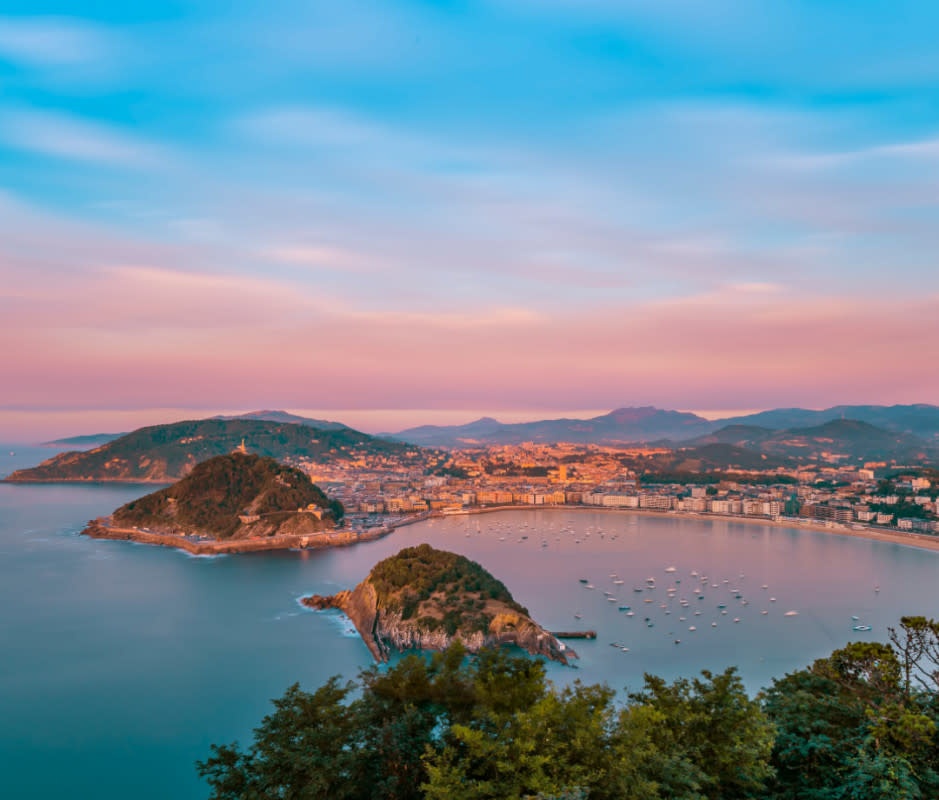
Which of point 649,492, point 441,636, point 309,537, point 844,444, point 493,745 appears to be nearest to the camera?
point 493,745

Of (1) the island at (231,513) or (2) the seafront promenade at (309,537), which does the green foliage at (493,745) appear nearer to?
(2) the seafront promenade at (309,537)

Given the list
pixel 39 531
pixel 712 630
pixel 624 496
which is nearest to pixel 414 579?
pixel 712 630

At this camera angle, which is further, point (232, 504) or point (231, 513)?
point (232, 504)

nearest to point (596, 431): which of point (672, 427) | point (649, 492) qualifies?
point (672, 427)

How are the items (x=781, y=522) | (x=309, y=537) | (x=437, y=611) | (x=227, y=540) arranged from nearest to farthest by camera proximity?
(x=437, y=611), (x=227, y=540), (x=309, y=537), (x=781, y=522)

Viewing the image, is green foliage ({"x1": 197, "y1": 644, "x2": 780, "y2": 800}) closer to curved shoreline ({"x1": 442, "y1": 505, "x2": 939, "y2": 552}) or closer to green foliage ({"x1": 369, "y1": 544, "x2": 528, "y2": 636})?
green foliage ({"x1": 369, "y1": 544, "x2": 528, "y2": 636})

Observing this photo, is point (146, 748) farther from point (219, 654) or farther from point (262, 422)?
point (262, 422)

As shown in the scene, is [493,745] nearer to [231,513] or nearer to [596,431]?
[231,513]
